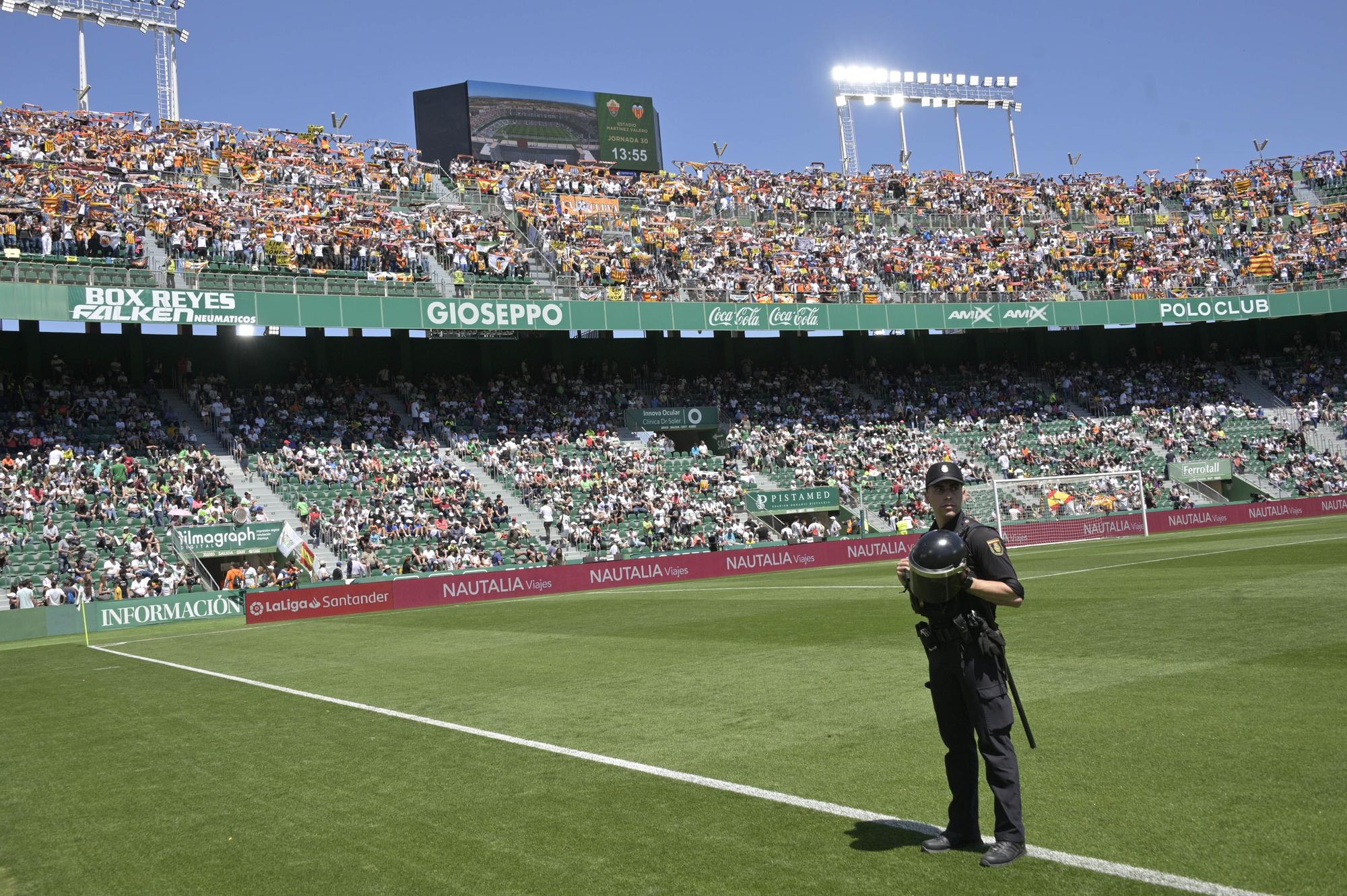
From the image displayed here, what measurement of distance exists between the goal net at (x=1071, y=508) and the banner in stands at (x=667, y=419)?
13401 mm

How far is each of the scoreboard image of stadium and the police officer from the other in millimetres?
57188

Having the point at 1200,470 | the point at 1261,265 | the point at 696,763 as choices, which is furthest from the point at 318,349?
the point at 1261,265

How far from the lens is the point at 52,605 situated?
29938 millimetres

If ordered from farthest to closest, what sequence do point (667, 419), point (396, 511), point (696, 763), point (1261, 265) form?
point (1261, 265) → point (667, 419) → point (396, 511) → point (696, 763)

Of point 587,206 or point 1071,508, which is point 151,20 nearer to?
point 587,206

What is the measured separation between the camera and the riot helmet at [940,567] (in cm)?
578

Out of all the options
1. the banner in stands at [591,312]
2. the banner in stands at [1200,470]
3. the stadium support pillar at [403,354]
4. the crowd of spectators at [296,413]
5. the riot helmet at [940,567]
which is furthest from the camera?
the banner in stands at [1200,470]

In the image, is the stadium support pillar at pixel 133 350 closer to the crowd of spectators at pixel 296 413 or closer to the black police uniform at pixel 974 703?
the crowd of spectators at pixel 296 413

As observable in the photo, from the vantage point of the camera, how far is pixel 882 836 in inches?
256

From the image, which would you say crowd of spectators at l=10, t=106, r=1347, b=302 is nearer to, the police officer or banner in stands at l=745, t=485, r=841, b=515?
banner in stands at l=745, t=485, r=841, b=515

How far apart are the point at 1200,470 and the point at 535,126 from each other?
125ft

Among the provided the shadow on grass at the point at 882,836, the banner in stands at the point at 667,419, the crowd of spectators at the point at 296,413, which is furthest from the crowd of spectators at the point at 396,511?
the shadow on grass at the point at 882,836

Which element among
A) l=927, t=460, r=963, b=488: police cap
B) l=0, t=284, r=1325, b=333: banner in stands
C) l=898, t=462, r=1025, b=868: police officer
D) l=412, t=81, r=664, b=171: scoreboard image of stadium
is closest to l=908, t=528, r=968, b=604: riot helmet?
l=898, t=462, r=1025, b=868: police officer

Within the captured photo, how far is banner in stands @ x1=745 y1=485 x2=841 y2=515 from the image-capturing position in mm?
44281
